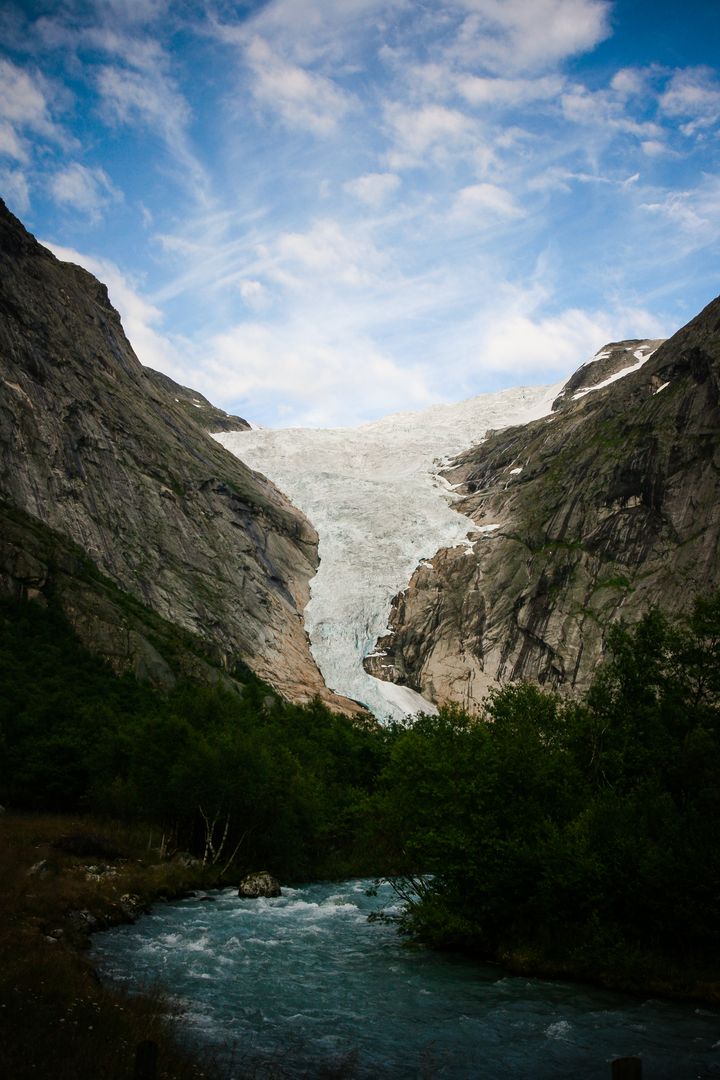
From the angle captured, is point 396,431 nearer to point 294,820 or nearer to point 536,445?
point 536,445

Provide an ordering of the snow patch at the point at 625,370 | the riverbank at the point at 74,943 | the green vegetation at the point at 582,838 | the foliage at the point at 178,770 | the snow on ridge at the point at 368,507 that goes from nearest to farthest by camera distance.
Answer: the riverbank at the point at 74,943, the green vegetation at the point at 582,838, the foliage at the point at 178,770, the snow on ridge at the point at 368,507, the snow patch at the point at 625,370

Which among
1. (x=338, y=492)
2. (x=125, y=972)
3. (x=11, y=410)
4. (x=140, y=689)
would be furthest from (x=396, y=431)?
(x=125, y=972)

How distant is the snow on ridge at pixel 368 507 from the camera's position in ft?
337

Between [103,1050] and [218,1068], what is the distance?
7.86 ft

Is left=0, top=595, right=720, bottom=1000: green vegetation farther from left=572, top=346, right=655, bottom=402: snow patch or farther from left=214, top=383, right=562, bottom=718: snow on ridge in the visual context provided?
left=572, top=346, right=655, bottom=402: snow patch

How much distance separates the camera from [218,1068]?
1265 cm

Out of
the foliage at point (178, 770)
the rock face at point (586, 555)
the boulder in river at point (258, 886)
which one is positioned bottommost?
the boulder in river at point (258, 886)

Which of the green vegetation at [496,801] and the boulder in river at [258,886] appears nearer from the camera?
the green vegetation at [496,801]

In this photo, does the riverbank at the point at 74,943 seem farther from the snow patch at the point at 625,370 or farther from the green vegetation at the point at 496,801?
the snow patch at the point at 625,370

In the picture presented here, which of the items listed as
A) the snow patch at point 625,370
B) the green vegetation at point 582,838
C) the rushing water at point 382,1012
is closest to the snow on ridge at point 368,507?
the snow patch at point 625,370

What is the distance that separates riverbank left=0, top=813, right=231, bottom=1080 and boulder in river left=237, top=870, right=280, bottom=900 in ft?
7.55

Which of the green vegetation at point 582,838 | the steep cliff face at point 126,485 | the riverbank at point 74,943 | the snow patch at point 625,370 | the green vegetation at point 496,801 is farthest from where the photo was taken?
the snow patch at point 625,370

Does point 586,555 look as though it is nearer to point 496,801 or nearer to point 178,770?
point 178,770

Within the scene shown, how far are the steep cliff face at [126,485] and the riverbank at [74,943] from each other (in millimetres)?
47855
